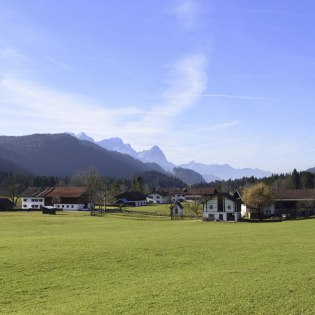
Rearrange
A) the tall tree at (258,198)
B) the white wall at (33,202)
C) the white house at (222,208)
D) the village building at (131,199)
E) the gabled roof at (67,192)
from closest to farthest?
1. the white house at (222,208)
2. the tall tree at (258,198)
3. the gabled roof at (67,192)
4. the white wall at (33,202)
5. the village building at (131,199)

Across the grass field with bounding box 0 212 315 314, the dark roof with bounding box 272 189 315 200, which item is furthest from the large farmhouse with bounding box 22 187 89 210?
the grass field with bounding box 0 212 315 314

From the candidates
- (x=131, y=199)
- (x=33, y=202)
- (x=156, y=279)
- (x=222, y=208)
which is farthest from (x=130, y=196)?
(x=156, y=279)

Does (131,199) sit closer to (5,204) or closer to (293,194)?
(5,204)

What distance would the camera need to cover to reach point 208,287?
918 inches

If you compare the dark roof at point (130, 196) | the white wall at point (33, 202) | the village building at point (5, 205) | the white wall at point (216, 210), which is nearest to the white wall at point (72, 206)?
the white wall at point (33, 202)

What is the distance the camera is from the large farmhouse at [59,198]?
14438 centimetres

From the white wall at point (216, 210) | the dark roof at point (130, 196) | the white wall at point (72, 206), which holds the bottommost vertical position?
the white wall at point (216, 210)

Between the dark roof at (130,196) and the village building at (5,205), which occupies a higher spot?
the dark roof at (130,196)

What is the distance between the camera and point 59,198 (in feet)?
477

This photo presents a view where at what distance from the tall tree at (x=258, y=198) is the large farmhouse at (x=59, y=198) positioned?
60.1 meters

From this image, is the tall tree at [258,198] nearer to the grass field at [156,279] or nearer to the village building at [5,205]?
the grass field at [156,279]

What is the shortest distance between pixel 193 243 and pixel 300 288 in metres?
22.1

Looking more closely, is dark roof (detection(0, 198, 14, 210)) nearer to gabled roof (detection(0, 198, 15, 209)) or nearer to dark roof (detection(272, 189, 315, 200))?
gabled roof (detection(0, 198, 15, 209))

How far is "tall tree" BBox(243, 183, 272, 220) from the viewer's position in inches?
4198
